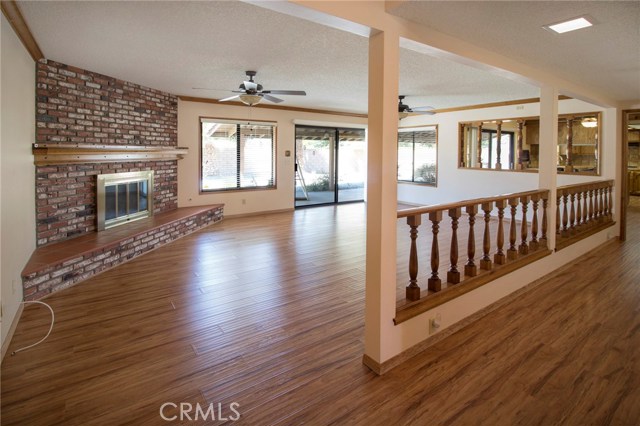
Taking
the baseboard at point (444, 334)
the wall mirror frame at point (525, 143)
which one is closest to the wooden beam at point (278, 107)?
the wall mirror frame at point (525, 143)

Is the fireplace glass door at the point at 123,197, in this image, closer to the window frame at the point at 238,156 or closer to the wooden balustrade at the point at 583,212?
the window frame at the point at 238,156

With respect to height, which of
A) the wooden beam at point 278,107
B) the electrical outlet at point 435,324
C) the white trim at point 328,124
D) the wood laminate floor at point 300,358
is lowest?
the wood laminate floor at point 300,358

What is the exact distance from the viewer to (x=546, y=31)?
8.91ft

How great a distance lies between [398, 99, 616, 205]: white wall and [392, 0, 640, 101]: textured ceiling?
2.42 metres

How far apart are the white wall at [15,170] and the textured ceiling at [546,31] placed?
115 inches

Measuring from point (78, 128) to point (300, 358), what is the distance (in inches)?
163

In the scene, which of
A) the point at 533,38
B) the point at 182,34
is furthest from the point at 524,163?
the point at 182,34

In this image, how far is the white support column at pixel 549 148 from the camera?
4004 mm

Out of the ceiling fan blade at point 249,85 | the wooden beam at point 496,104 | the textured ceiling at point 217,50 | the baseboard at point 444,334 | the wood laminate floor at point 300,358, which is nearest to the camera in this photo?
the wood laminate floor at point 300,358

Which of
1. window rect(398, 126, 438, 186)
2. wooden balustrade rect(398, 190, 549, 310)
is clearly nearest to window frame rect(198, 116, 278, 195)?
window rect(398, 126, 438, 186)

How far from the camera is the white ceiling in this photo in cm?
279

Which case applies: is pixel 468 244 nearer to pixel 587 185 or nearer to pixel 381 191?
pixel 381 191

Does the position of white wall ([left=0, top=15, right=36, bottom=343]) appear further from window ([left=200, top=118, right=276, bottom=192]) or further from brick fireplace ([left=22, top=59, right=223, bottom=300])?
window ([left=200, top=118, right=276, bottom=192])

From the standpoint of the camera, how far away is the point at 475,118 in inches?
319
